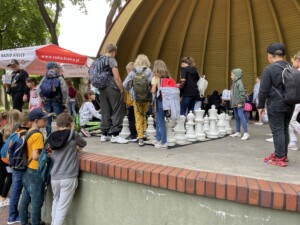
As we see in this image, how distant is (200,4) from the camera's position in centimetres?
1412

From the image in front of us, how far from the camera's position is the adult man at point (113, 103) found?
16.1 feet

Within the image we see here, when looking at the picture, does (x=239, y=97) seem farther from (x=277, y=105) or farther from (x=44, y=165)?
(x=44, y=165)

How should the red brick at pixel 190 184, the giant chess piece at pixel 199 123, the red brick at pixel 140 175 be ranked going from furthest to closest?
the giant chess piece at pixel 199 123, the red brick at pixel 140 175, the red brick at pixel 190 184

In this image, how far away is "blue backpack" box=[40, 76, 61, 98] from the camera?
5254 millimetres

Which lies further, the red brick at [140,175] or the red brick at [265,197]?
the red brick at [140,175]

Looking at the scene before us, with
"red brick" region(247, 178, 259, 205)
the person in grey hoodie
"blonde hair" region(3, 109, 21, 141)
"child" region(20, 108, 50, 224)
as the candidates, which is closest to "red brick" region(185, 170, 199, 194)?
"red brick" region(247, 178, 259, 205)

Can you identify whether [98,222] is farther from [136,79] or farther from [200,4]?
[200,4]

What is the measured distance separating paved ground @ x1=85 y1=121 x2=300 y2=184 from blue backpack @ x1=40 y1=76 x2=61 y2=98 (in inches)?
46.4

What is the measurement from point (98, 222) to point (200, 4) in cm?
1284

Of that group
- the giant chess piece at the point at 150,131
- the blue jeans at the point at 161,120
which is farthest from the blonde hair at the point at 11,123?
the giant chess piece at the point at 150,131

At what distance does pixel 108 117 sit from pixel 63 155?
5.89ft

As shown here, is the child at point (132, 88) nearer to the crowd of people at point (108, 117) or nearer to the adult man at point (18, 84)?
the crowd of people at point (108, 117)

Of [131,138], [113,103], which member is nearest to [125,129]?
[131,138]

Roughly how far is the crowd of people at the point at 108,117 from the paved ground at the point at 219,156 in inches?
10.0
